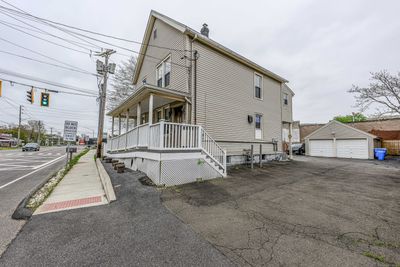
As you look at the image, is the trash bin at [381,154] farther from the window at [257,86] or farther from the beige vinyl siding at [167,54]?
the beige vinyl siding at [167,54]

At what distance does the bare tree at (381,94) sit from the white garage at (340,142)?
10.1 feet


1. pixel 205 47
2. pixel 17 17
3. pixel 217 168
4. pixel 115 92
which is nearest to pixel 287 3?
pixel 205 47

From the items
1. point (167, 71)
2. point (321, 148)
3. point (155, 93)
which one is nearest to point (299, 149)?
point (321, 148)

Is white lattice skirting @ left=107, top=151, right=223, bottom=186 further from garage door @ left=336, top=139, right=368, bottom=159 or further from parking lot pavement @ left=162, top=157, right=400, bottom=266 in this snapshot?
garage door @ left=336, top=139, right=368, bottom=159

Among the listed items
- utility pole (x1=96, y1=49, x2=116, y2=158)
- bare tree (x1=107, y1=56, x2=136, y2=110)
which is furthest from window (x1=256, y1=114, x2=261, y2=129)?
bare tree (x1=107, y1=56, x2=136, y2=110)

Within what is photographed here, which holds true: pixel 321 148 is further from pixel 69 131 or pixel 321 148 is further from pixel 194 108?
pixel 69 131

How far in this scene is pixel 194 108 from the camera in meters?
8.17

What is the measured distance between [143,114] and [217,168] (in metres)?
8.06

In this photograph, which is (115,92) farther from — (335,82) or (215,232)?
(335,82)

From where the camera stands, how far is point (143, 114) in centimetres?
1287

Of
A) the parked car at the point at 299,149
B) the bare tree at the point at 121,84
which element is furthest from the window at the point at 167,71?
the parked car at the point at 299,149

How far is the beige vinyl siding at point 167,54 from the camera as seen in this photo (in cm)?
866

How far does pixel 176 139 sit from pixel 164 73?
18.3 ft

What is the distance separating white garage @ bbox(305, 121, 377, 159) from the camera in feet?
56.9
